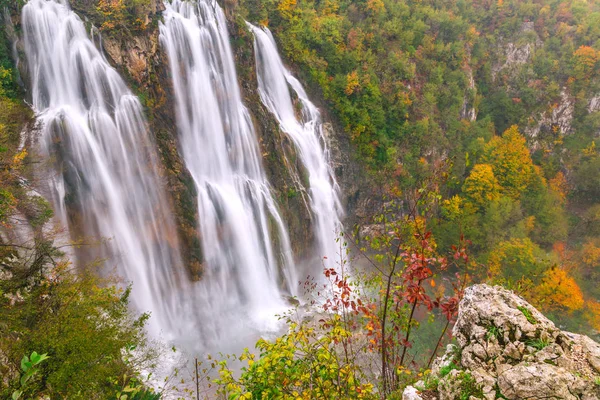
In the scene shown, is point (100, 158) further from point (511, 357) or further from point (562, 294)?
point (562, 294)

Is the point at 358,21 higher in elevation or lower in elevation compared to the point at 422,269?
higher

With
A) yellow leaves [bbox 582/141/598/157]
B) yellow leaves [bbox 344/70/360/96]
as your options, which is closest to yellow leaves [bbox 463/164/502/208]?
yellow leaves [bbox 344/70/360/96]

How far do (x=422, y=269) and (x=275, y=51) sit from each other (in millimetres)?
21613

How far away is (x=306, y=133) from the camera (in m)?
22.3

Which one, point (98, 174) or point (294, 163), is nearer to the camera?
point (98, 174)

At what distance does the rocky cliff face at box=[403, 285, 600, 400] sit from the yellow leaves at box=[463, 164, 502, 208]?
2535cm

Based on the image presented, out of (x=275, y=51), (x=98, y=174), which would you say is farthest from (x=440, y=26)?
(x=98, y=174)

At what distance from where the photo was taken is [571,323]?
70.2 feet

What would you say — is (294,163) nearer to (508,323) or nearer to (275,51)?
(275,51)

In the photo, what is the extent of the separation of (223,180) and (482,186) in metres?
20.4

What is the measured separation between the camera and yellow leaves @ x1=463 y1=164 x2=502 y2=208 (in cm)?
2673

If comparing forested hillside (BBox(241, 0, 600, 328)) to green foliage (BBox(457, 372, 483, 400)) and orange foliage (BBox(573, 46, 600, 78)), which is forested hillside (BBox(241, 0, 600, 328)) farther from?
green foliage (BBox(457, 372, 483, 400))

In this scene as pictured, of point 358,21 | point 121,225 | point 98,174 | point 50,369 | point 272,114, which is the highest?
point 358,21

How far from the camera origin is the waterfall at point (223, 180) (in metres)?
16.3
